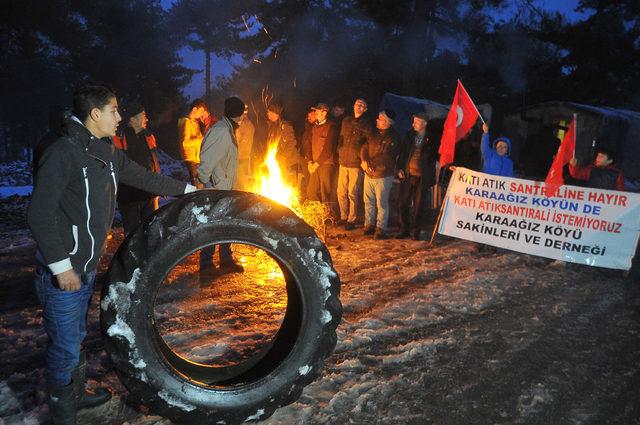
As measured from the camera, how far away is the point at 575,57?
75.3 ft

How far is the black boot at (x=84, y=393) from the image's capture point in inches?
109

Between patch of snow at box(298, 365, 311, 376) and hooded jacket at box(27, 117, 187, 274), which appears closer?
hooded jacket at box(27, 117, 187, 274)

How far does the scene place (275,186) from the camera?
284 inches

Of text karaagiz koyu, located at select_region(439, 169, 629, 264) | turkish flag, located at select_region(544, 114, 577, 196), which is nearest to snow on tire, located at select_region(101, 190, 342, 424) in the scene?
text karaagiz koyu, located at select_region(439, 169, 629, 264)

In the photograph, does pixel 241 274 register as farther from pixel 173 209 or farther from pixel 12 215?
pixel 12 215

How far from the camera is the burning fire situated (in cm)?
699

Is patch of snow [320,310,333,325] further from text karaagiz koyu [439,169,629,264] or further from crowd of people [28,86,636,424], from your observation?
text karaagiz koyu [439,169,629,264]

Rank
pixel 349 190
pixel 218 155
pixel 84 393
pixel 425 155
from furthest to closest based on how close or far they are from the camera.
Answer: pixel 349 190 → pixel 425 155 → pixel 218 155 → pixel 84 393

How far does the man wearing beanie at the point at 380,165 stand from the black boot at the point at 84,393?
5.03 meters

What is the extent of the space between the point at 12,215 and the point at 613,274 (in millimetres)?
10086

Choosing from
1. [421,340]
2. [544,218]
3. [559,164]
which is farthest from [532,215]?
[421,340]

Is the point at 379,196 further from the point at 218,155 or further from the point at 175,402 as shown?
the point at 175,402

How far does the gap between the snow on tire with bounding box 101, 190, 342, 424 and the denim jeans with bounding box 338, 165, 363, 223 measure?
5.15 metres

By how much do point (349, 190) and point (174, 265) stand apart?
5.71 m
